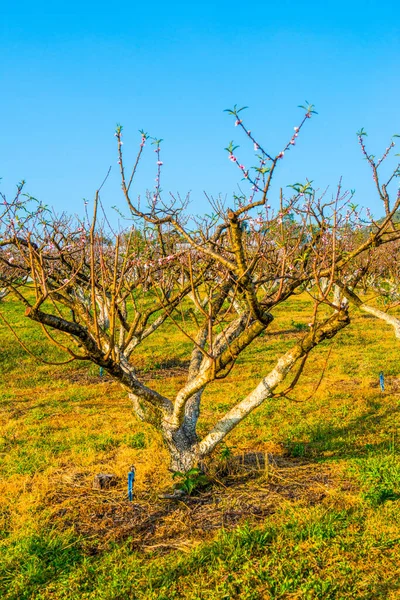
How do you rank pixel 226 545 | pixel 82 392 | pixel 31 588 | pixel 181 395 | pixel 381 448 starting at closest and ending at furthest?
pixel 31 588 → pixel 226 545 → pixel 181 395 → pixel 381 448 → pixel 82 392

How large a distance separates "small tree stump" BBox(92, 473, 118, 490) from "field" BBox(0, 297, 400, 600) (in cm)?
14

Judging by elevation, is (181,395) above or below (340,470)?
above

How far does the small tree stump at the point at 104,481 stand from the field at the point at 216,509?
0.46 ft

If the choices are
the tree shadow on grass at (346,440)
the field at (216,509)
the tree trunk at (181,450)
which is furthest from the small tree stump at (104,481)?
the tree shadow on grass at (346,440)

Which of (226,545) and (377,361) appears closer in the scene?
(226,545)

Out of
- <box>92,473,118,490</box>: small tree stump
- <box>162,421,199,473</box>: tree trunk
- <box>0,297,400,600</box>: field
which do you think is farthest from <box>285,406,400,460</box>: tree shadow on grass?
<box>92,473,118,490</box>: small tree stump

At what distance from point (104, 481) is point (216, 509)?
1.81 m

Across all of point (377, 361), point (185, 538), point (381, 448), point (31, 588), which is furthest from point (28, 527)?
point (377, 361)

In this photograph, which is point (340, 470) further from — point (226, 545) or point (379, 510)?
point (226, 545)

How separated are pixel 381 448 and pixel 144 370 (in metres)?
10.1

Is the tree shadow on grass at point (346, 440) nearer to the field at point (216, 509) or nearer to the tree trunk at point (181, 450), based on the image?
the field at point (216, 509)

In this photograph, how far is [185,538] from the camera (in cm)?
557

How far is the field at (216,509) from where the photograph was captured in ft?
15.7

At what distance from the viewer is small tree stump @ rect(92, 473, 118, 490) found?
6922 mm
